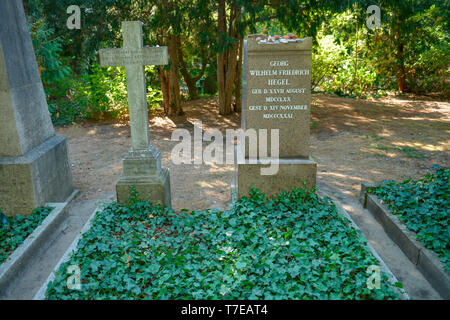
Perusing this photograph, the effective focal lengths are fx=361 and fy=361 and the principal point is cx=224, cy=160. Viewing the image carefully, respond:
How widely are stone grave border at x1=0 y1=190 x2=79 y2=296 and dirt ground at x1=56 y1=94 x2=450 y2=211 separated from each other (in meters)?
1.16

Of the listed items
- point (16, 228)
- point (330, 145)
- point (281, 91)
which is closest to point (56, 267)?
point (16, 228)

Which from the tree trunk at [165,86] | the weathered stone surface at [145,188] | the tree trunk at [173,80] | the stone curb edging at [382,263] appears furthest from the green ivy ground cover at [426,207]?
the tree trunk at [165,86]

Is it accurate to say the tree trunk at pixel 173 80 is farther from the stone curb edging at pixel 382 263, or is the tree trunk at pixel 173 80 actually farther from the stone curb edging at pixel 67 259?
the stone curb edging at pixel 382 263

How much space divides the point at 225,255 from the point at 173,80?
804 cm

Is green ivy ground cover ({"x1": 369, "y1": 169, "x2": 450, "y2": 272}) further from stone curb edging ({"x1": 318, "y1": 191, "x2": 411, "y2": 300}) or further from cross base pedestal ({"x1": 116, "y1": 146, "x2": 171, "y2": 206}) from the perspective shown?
cross base pedestal ({"x1": 116, "y1": 146, "x2": 171, "y2": 206})

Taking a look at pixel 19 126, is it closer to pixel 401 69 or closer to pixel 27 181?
pixel 27 181

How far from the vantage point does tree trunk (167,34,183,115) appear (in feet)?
33.7

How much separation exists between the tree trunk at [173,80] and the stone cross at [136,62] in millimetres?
5788

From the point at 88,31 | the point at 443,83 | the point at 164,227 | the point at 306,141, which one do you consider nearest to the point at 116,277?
the point at 164,227

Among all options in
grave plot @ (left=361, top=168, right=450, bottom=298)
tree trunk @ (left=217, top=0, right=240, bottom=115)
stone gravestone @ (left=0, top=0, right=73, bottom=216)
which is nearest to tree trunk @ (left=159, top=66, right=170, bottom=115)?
tree trunk @ (left=217, top=0, right=240, bottom=115)

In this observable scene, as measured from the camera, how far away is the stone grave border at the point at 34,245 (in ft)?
11.2

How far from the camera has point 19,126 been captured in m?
4.39

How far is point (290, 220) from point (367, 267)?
1.14 m

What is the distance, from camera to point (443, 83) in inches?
518
